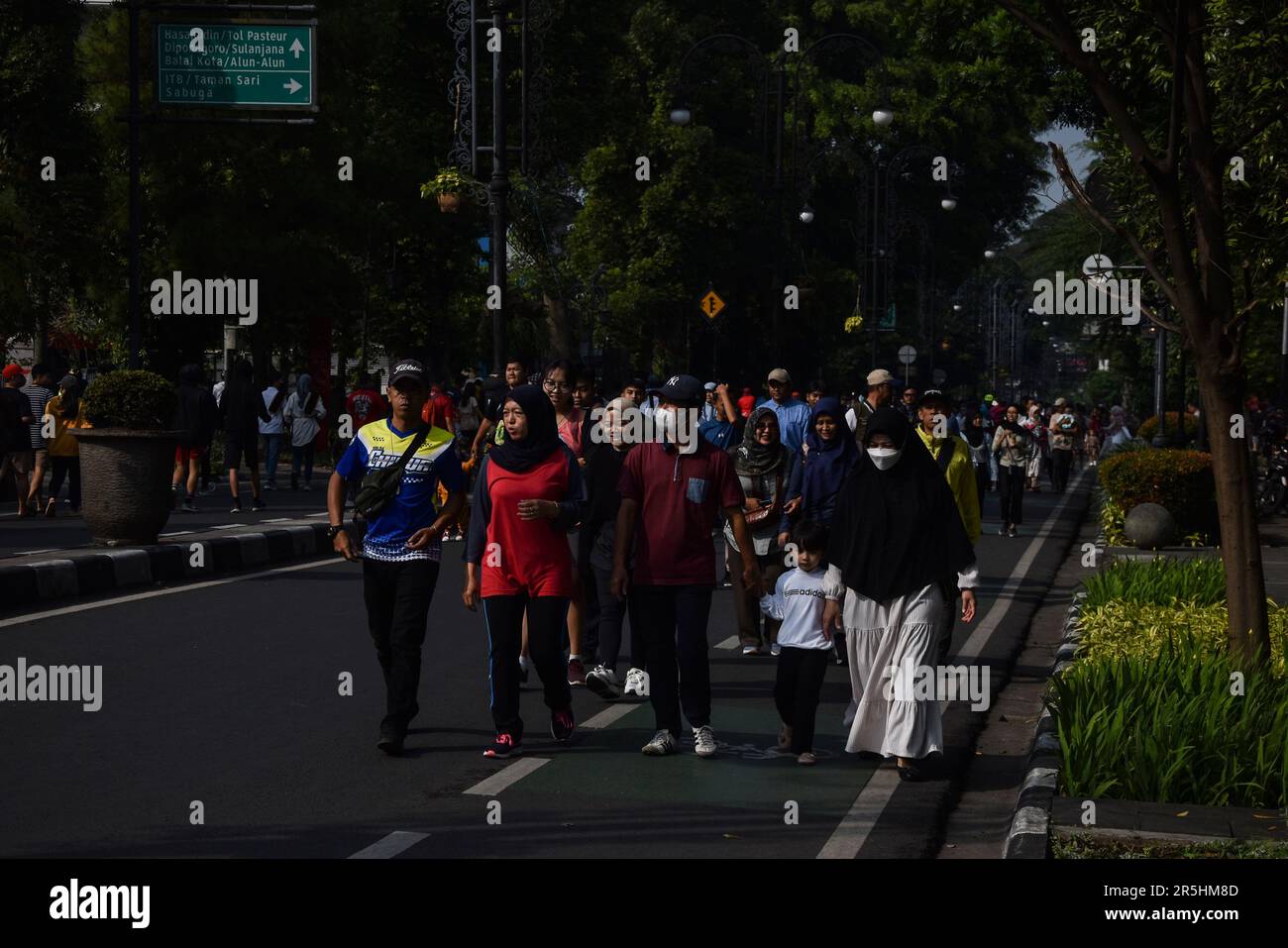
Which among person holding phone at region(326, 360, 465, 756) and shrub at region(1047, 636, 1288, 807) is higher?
person holding phone at region(326, 360, 465, 756)

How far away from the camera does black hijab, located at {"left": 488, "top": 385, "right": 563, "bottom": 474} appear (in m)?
8.83

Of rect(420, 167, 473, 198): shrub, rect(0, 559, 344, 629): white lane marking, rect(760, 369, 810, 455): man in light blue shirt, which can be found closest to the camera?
rect(0, 559, 344, 629): white lane marking

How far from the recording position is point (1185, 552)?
18828 mm

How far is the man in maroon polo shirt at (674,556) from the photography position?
8.91 meters

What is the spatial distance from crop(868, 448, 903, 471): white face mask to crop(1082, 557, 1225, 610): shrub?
534 cm

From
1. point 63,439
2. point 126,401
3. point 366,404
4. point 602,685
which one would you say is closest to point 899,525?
point 602,685

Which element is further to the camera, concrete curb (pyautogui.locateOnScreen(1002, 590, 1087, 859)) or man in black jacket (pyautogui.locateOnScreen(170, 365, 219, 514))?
man in black jacket (pyautogui.locateOnScreen(170, 365, 219, 514))

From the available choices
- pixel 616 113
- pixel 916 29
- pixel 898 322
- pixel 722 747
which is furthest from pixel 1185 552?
pixel 898 322

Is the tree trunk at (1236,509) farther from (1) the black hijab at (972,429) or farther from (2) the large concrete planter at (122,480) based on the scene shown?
(1) the black hijab at (972,429)

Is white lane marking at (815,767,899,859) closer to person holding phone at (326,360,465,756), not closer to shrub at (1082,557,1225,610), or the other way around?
person holding phone at (326,360,465,756)

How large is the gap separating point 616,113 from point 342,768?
125ft

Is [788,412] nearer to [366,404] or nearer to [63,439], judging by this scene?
[63,439]

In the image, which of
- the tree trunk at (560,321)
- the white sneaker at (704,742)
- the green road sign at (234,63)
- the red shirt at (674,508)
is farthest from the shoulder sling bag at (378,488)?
the tree trunk at (560,321)

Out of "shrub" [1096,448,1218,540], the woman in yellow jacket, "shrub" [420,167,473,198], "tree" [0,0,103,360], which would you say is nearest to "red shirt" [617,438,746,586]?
"shrub" [1096,448,1218,540]
